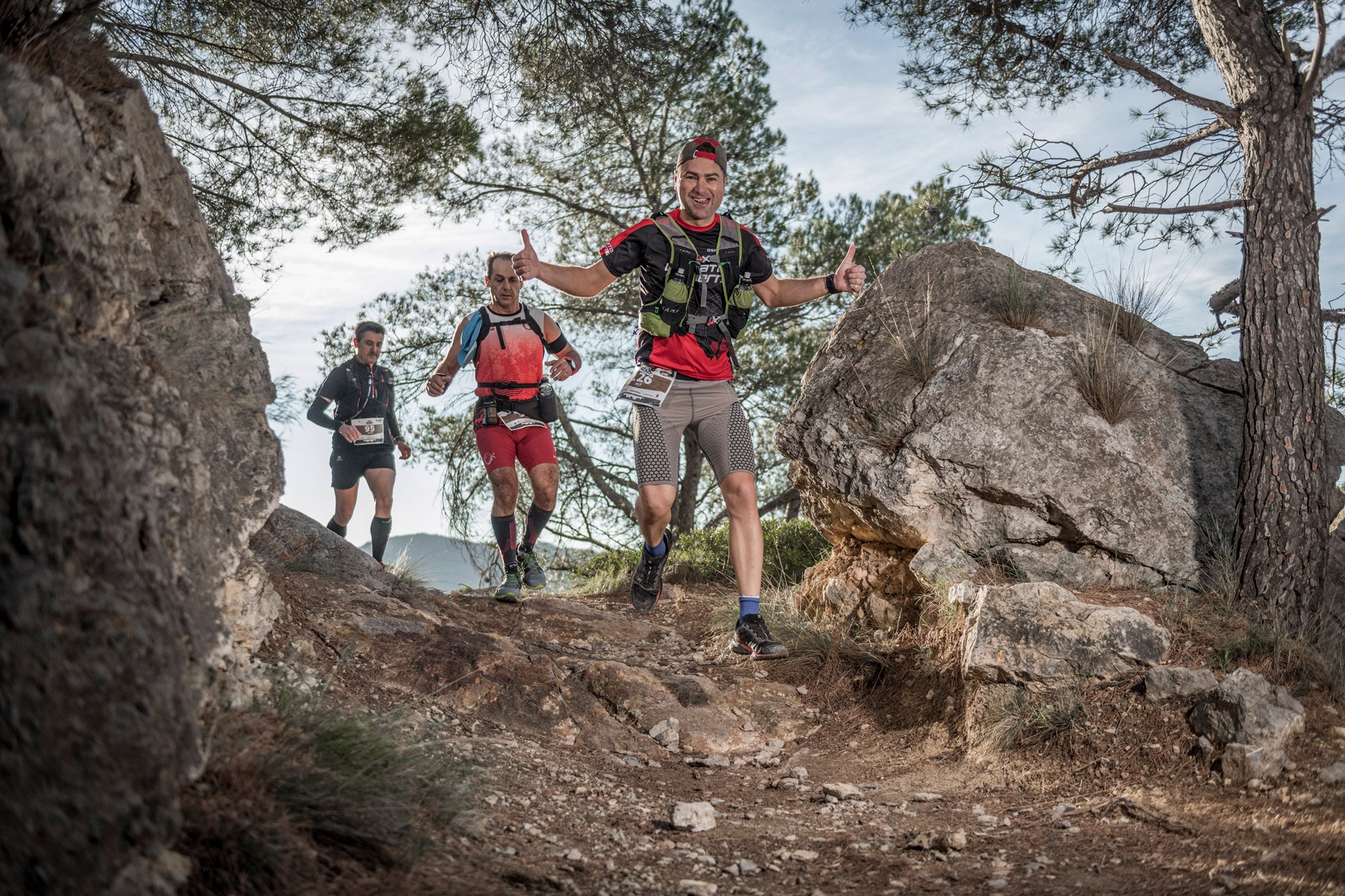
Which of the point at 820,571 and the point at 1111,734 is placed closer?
the point at 1111,734

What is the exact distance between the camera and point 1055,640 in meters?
4.45

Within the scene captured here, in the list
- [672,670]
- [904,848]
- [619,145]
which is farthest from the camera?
[619,145]

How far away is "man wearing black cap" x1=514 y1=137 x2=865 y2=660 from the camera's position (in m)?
5.01

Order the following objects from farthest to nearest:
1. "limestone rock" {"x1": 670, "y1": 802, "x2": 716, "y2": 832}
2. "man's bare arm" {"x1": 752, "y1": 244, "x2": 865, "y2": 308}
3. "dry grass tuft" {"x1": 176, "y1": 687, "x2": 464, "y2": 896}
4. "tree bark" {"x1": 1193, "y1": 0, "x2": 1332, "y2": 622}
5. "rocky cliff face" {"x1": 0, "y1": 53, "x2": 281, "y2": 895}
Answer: "man's bare arm" {"x1": 752, "y1": 244, "x2": 865, "y2": 308} < "tree bark" {"x1": 1193, "y1": 0, "x2": 1332, "y2": 622} < "limestone rock" {"x1": 670, "y1": 802, "x2": 716, "y2": 832} < "dry grass tuft" {"x1": 176, "y1": 687, "x2": 464, "y2": 896} < "rocky cliff face" {"x1": 0, "y1": 53, "x2": 281, "y2": 895}

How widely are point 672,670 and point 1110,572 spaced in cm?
268

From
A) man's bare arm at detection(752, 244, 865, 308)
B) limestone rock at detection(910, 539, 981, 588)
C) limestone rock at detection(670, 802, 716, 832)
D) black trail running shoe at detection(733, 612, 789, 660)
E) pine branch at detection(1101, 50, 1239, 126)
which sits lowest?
limestone rock at detection(670, 802, 716, 832)

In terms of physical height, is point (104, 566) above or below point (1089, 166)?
below

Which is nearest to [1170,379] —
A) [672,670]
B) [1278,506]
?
[1278,506]

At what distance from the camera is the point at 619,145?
11.8 metres

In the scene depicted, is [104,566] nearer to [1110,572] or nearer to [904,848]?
[904,848]

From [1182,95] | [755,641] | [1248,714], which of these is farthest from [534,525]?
[1182,95]

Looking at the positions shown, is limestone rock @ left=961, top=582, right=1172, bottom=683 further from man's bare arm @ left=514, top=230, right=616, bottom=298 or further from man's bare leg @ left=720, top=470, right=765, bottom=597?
man's bare arm @ left=514, top=230, right=616, bottom=298

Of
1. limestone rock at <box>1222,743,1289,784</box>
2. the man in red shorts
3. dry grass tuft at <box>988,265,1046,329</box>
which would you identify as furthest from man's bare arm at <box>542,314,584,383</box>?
limestone rock at <box>1222,743,1289,784</box>

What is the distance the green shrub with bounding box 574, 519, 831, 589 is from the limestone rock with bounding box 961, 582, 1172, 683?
12.9ft
